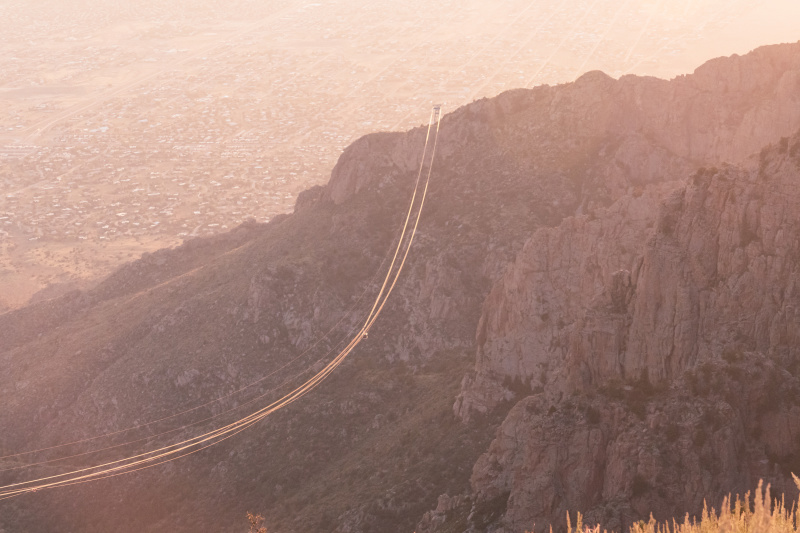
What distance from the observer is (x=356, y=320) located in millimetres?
76000

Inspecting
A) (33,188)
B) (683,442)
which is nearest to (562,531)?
(683,442)

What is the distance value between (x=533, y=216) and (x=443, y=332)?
12.8 metres

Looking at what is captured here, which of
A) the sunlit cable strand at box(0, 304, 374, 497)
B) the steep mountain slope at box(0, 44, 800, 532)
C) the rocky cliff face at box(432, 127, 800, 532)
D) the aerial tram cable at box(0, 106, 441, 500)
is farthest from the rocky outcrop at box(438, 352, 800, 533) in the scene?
the aerial tram cable at box(0, 106, 441, 500)

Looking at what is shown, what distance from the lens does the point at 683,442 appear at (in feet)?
120

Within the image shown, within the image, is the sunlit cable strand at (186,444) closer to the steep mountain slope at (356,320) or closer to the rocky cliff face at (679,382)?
the steep mountain slope at (356,320)

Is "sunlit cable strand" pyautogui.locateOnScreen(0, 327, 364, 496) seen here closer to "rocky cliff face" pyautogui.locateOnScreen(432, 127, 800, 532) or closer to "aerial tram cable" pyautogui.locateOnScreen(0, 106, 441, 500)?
"aerial tram cable" pyautogui.locateOnScreen(0, 106, 441, 500)

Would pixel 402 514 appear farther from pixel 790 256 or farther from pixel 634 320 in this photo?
pixel 790 256

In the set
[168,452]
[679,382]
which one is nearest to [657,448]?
[679,382]

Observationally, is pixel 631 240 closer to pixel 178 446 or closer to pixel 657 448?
pixel 657 448

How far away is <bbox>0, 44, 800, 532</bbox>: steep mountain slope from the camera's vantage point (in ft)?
195

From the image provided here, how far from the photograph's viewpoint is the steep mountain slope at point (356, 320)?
59562 millimetres

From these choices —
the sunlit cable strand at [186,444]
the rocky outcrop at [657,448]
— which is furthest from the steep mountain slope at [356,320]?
the rocky outcrop at [657,448]

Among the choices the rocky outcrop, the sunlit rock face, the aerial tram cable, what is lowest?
the aerial tram cable

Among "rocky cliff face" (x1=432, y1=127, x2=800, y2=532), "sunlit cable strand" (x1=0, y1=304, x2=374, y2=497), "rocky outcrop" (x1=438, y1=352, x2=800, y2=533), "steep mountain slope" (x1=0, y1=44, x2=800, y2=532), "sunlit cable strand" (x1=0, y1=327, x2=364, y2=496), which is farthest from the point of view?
"sunlit cable strand" (x1=0, y1=327, x2=364, y2=496)
